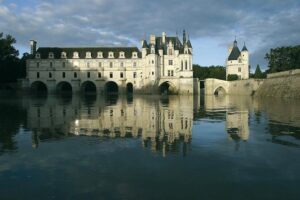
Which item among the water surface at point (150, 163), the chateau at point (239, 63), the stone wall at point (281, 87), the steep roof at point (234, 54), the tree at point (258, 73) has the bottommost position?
the water surface at point (150, 163)

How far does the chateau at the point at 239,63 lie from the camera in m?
106

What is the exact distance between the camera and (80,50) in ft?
319

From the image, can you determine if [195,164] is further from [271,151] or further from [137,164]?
[271,151]

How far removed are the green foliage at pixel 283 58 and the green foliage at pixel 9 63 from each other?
64598 mm

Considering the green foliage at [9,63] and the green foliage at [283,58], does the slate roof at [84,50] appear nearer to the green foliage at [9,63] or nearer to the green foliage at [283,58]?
the green foliage at [9,63]

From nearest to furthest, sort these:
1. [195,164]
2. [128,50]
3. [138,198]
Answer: [138,198] → [195,164] → [128,50]

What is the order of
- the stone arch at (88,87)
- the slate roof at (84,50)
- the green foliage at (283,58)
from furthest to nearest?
the stone arch at (88,87) < the slate roof at (84,50) < the green foliage at (283,58)

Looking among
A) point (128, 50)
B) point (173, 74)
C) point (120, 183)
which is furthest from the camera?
point (128, 50)

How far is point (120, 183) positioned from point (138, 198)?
1.13 metres

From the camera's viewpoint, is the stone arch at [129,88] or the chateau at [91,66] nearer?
the chateau at [91,66]

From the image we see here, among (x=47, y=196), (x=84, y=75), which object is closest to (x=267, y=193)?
(x=47, y=196)

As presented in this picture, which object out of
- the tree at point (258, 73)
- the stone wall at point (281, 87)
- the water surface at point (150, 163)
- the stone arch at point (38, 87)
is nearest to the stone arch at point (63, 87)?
the stone arch at point (38, 87)

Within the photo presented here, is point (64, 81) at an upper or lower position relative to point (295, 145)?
upper

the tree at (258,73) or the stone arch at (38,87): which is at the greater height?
the tree at (258,73)
